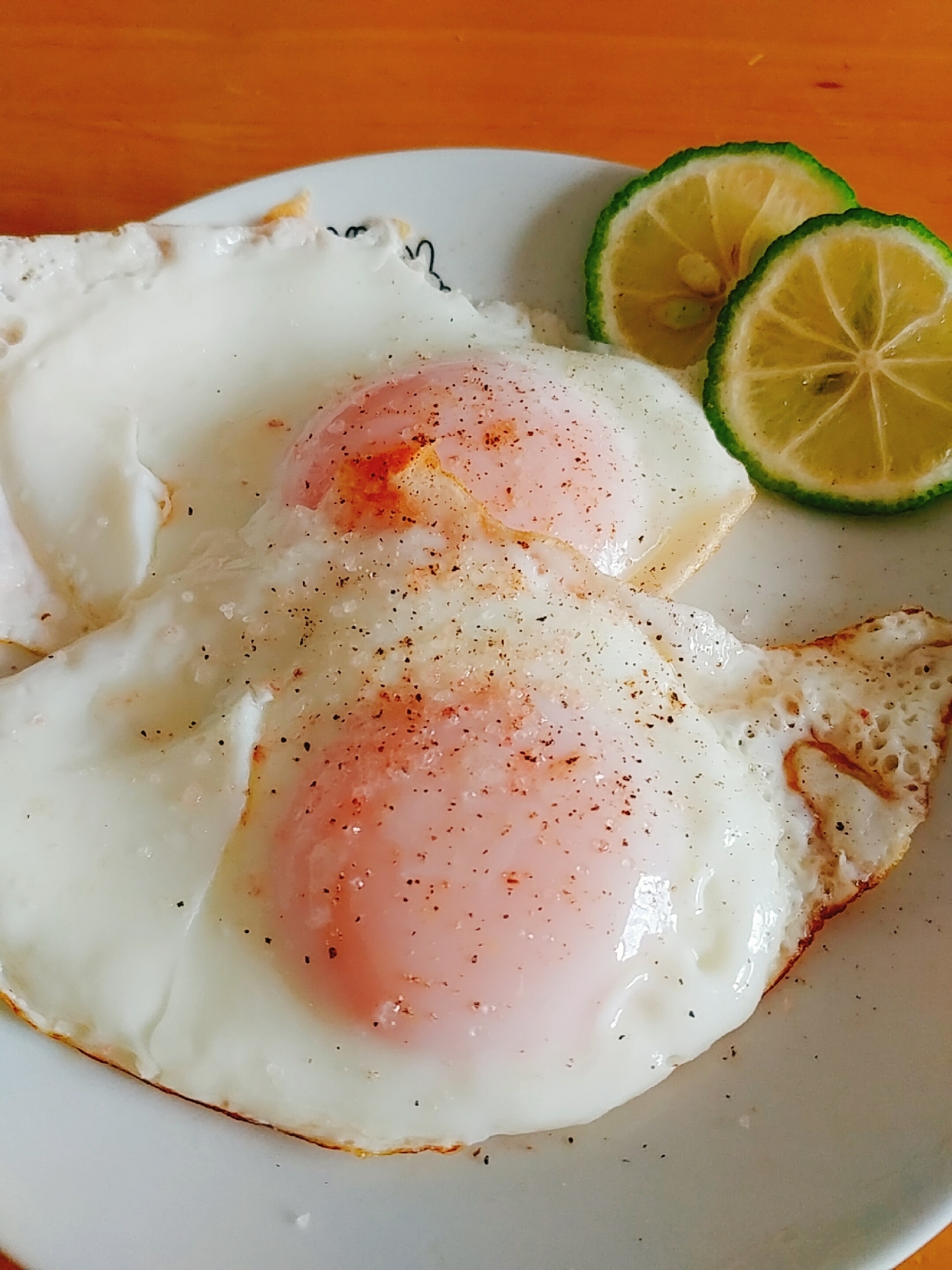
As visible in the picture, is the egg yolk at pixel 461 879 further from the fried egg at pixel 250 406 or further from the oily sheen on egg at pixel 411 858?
the fried egg at pixel 250 406

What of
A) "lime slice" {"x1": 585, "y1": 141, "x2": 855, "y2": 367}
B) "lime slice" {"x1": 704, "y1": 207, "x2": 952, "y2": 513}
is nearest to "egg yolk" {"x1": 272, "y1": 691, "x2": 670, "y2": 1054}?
"lime slice" {"x1": 704, "y1": 207, "x2": 952, "y2": 513}

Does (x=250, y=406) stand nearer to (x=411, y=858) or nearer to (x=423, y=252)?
(x=423, y=252)

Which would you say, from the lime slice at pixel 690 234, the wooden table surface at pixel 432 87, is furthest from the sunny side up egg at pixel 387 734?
the wooden table surface at pixel 432 87

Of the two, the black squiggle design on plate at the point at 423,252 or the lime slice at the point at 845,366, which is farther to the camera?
the black squiggle design on plate at the point at 423,252

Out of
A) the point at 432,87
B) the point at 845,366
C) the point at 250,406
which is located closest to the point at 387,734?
the point at 250,406

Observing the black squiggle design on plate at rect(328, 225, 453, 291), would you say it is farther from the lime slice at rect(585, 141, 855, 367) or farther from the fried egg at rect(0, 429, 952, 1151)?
the fried egg at rect(0, 429, 952, 1151)

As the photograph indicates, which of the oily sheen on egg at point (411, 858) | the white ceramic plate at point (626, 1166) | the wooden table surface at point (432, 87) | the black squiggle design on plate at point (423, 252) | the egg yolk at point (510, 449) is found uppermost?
the wooden table surface at point (432, 87)
